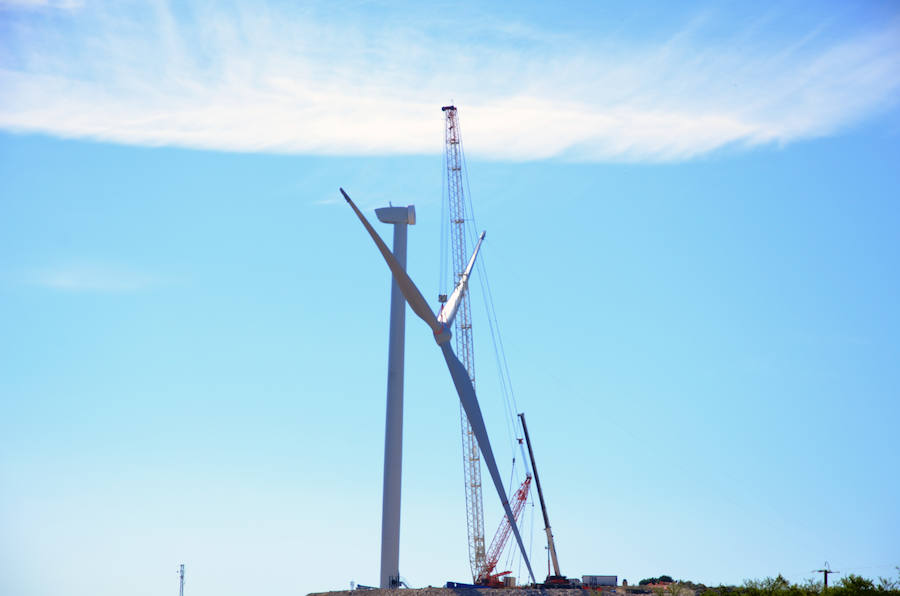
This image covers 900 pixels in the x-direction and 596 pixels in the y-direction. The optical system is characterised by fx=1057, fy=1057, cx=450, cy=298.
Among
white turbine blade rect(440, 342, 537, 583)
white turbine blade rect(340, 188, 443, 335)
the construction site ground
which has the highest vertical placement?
white turbine blade rect(340, 188, 443, 335)

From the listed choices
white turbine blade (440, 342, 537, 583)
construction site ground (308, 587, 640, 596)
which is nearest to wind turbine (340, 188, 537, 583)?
white turbine blade (440, 342, 537, 583)

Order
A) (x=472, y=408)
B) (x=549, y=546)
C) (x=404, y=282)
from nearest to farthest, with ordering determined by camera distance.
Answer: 1. (x=404, y=282)
2. (x=472, y=408)
3. (x=549, y=546)

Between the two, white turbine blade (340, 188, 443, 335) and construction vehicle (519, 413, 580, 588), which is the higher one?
white turbine blade (340, 188, 443, 335)

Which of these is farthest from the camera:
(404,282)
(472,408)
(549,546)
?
(549,546)

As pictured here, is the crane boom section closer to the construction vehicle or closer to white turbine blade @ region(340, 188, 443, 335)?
the construction vehicle

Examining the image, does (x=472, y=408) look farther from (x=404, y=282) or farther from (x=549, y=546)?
(x=549, y=546)

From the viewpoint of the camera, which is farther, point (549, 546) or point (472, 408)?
point (549, 546)

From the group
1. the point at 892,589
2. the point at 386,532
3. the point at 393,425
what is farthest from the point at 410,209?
the point at 892,589

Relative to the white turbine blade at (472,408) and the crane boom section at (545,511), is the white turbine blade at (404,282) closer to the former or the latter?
the white turbine blade at (472,408)

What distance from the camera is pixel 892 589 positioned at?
87.8 meters

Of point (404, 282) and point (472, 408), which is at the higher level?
point (404, 282)

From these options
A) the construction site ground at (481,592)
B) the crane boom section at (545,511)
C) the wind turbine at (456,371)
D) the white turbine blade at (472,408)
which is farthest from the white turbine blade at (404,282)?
the crane boom section at (545,511)

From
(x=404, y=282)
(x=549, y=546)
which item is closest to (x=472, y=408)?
(x=404, y=282)

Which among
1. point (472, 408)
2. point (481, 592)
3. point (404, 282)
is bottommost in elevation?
point (481, 592)
